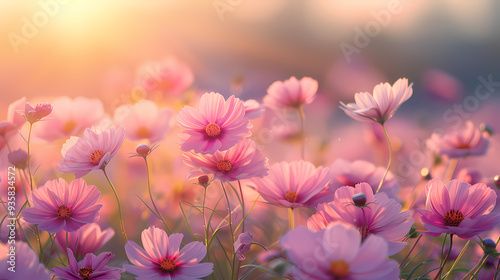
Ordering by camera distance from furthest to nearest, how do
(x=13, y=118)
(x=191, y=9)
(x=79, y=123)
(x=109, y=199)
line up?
(x=191, y=9) < (x=109, y=199) < (x=79, y=123) < (x=13, y=118)

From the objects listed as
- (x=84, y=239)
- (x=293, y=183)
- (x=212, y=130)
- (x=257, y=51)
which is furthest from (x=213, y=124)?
(x=257, y=51)

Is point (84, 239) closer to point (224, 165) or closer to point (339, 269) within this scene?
point (224, 165)

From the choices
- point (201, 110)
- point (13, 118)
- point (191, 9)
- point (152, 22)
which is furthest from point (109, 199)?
point (191, 9)

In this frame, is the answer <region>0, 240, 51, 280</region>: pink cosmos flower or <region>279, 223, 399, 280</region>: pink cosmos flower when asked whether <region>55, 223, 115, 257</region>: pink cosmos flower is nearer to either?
<region>0, 240, 51, 280</region>: pink cosmos flower

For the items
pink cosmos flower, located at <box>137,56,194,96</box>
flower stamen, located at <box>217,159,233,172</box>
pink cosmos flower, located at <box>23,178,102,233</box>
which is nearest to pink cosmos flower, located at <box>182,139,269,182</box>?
flower stamen, located at <box>217,159,233,172</box>

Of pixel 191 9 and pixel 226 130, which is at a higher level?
pixel 191 9

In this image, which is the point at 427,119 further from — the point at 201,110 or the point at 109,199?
the point at 201,110
